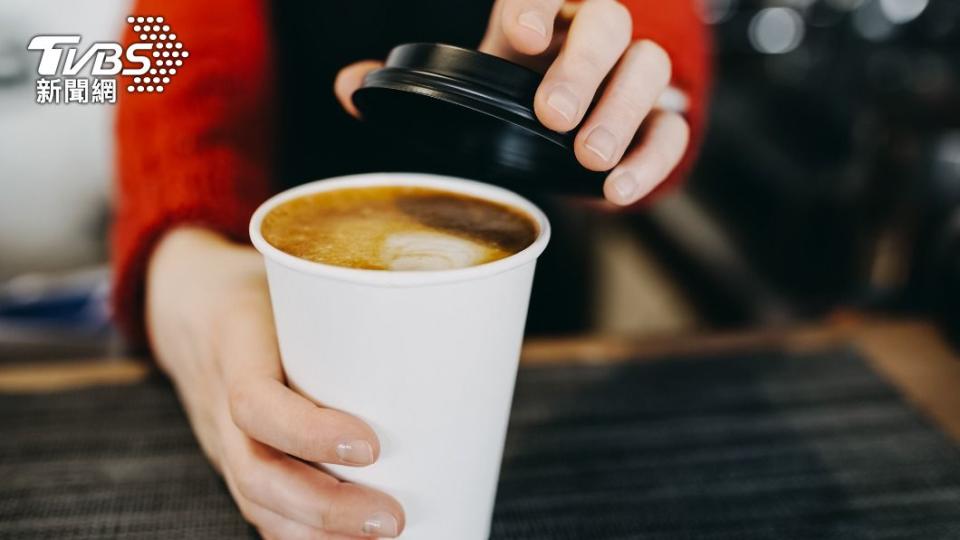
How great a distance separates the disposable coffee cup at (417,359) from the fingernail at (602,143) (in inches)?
2.5

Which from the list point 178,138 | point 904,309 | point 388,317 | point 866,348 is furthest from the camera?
point 904,309

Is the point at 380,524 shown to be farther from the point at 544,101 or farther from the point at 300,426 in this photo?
the point at 544,101

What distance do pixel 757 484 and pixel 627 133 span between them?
0.35 metres

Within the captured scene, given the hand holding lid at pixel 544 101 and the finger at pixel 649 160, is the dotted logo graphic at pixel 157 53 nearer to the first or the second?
the hand holding lid at pixel 544 101

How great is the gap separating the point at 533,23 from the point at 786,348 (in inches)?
22.7

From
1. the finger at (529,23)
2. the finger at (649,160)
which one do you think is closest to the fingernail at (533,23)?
the finger at (529,23)

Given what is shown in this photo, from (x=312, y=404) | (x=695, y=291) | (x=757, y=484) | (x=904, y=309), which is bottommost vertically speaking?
(x=695, y=291)

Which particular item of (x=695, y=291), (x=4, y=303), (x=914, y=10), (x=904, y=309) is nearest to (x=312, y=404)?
(x=4, y=303)

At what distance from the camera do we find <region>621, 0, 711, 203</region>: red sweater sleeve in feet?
2.72

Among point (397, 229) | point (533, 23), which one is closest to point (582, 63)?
point (533, 23)

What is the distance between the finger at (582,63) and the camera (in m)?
0.48

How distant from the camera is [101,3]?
0.99 metres

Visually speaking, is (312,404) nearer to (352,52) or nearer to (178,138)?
(178,138)

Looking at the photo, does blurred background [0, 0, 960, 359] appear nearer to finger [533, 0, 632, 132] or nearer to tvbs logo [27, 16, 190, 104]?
tvbs logo [27, 16, 190, 104]
